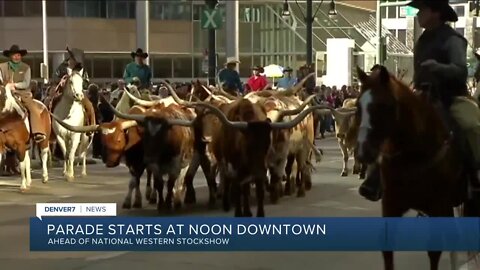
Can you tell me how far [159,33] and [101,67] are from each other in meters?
4.65

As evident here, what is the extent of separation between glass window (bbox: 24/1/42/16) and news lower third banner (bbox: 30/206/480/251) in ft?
163

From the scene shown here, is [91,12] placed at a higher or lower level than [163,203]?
higher

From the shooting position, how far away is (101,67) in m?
56.6

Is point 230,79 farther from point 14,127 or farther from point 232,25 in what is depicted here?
point 232,25

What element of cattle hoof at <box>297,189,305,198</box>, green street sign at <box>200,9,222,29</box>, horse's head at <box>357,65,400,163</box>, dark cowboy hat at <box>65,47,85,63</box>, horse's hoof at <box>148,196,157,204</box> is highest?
green street sign at <box>200,9,222,29</box>

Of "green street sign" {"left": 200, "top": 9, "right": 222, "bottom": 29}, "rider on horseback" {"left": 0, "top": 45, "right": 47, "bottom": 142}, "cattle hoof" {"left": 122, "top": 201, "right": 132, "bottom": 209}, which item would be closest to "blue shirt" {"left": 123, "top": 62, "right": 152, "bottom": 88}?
"rider on horseback" {"left": 0, "top": 45, "right": 47, "bottom": 142}

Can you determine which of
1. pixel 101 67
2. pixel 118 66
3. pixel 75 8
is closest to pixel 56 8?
pixel 75 8

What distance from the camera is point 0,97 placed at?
52.4ft

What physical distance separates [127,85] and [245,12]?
42.3 meters

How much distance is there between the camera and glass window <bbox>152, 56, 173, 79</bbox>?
57.7 m

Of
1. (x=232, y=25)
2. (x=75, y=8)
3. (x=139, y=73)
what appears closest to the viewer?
(x=139, y=73)

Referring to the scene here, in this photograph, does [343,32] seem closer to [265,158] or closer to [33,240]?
[265,158]

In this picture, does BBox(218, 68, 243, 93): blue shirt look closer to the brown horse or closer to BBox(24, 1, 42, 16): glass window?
Result: the brown horse

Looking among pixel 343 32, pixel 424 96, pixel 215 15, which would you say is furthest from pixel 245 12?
pixel 424 96
